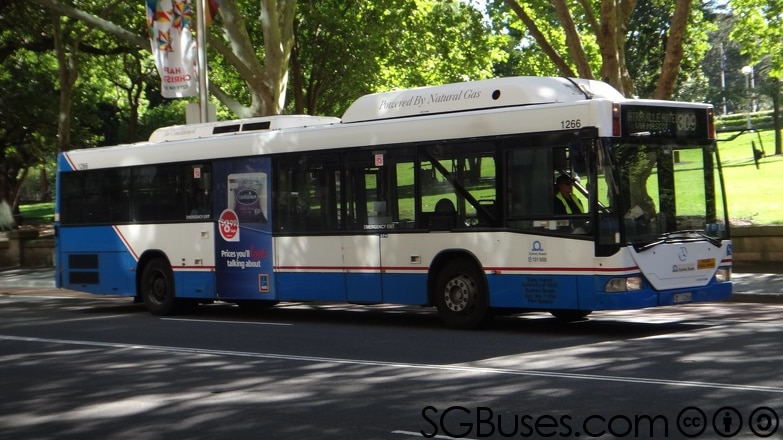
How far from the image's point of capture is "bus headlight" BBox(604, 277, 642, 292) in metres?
13.6

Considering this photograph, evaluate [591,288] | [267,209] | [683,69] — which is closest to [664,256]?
[591,288]

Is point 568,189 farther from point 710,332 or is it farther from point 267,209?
point 267,209

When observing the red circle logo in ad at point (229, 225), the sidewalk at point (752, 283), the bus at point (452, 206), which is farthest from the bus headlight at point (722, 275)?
the red circle logo in ad at point (229, 225)

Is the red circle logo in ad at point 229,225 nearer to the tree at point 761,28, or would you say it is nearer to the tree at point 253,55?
the tree at point 253,55

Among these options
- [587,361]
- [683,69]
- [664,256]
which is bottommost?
[587,361]

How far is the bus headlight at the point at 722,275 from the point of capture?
14.6 metres

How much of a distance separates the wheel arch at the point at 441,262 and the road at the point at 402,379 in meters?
0.56

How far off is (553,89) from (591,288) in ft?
8.48

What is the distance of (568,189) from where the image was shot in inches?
550

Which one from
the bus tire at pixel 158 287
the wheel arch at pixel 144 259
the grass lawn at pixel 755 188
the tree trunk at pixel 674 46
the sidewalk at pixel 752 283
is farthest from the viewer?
the grass lawn at pixel 755 188

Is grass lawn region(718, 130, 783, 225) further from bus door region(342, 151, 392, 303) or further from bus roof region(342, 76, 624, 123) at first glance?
bus door region(342, 151, 392, 303)

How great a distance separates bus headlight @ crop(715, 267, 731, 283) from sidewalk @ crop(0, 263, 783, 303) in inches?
157

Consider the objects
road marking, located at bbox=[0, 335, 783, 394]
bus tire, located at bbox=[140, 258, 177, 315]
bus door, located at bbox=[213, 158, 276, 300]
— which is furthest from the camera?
bus tire, located at bbox=[140, 258, 177, 315]

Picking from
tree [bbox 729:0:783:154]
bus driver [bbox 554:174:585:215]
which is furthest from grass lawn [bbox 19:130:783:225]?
bus driver [bbox 554:174:585:215]
